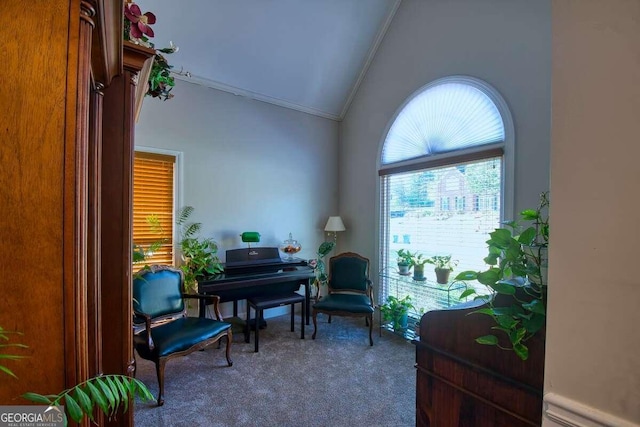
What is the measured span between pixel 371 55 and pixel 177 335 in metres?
4.04

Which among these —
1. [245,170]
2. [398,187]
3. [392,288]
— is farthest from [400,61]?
[392,288]

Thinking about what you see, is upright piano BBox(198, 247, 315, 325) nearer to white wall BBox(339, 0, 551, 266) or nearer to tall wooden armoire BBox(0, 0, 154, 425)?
white wall BBox(339, 0, 551, 266)

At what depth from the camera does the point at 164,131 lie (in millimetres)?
3348

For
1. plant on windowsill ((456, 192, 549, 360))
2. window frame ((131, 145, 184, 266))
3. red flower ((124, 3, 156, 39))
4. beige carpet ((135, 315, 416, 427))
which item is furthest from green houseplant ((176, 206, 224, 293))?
plant on windowsill ((456, 192, 549, 360))

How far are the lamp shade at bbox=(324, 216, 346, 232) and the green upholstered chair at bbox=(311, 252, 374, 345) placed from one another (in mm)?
507

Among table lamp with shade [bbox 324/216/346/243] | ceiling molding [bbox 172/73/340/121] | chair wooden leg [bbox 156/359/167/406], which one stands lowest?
chair wooden leg [bbox 156/359/167/406]

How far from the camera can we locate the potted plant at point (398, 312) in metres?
3.50

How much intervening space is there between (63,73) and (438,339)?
1532 mm

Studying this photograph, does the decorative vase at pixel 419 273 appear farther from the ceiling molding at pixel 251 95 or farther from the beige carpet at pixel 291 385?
the ceiling molding at pixel 251 95

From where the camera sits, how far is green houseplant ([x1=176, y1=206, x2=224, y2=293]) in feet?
10.5

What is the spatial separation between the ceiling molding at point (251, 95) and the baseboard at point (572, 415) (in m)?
3.93

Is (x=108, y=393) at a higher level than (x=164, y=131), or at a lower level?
lower

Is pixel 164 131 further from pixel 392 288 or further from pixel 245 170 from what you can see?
pixel 392 288

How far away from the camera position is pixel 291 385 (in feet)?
8.18
